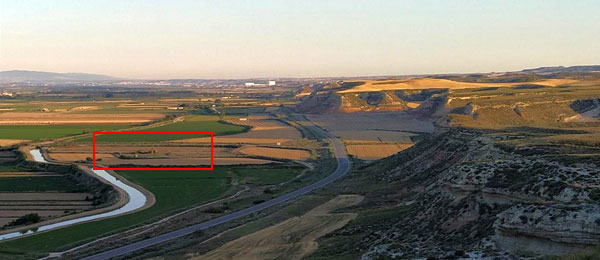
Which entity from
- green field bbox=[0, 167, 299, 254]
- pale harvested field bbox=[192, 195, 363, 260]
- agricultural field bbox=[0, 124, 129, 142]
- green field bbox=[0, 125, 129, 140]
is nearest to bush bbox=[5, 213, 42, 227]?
green field bbox=[0, 167, 299, 254]

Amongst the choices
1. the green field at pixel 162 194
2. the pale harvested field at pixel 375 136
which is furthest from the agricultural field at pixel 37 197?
the pale harvested field at pixel 375 136

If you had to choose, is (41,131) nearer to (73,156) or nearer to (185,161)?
(73,156)

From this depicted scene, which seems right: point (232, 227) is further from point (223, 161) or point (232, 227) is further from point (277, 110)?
point (277, 110)

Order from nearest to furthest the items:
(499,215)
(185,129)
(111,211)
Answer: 1. (499,215)
2. (111,211)
3. (185,129)

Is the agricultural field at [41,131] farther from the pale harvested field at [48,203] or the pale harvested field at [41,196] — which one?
the pale harvested field at [48,203]

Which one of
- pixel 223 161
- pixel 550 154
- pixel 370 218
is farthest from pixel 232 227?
pixel 223 161

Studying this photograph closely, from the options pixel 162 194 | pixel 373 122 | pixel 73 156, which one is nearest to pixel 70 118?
pixel 73 156

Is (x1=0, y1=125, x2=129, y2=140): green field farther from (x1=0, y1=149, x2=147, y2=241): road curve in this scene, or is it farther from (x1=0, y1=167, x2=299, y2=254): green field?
(x1=0, y1=167, x2=299, y2=254): green field
